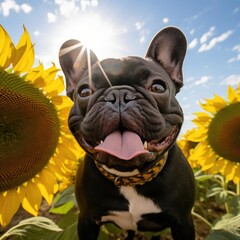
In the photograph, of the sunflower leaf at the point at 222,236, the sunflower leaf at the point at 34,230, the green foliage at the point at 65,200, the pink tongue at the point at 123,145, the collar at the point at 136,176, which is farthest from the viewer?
the green foliage at the point at 65,200

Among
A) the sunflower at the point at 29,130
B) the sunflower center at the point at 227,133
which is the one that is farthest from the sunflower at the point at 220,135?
the sunflower at the point at 29,130

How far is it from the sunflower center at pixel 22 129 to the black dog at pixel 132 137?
0.32 m

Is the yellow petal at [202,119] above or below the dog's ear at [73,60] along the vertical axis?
below

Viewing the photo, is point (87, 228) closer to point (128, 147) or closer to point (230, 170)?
point (128, 147)

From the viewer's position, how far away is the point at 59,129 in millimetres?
2434

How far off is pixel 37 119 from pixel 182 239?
1.16m

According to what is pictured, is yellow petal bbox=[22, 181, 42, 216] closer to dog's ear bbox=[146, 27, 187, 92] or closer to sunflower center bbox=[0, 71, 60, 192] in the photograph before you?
sunflower center bbox=[0, 71, 60, 192]

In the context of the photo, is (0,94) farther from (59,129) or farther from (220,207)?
(220,207)

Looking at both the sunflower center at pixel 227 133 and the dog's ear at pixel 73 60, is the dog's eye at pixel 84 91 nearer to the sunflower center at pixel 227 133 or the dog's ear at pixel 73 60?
the dog's ear at pixel 73 60

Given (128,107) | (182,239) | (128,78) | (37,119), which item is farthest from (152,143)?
(37,119)

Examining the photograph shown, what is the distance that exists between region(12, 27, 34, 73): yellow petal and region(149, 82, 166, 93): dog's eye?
3.25 feet

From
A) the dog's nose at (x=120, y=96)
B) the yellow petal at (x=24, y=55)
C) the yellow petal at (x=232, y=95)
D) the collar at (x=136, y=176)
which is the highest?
the yellow petal at (x=24, y=55)

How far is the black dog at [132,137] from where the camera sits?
4.80ft

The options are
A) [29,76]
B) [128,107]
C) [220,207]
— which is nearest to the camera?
[128,107]
